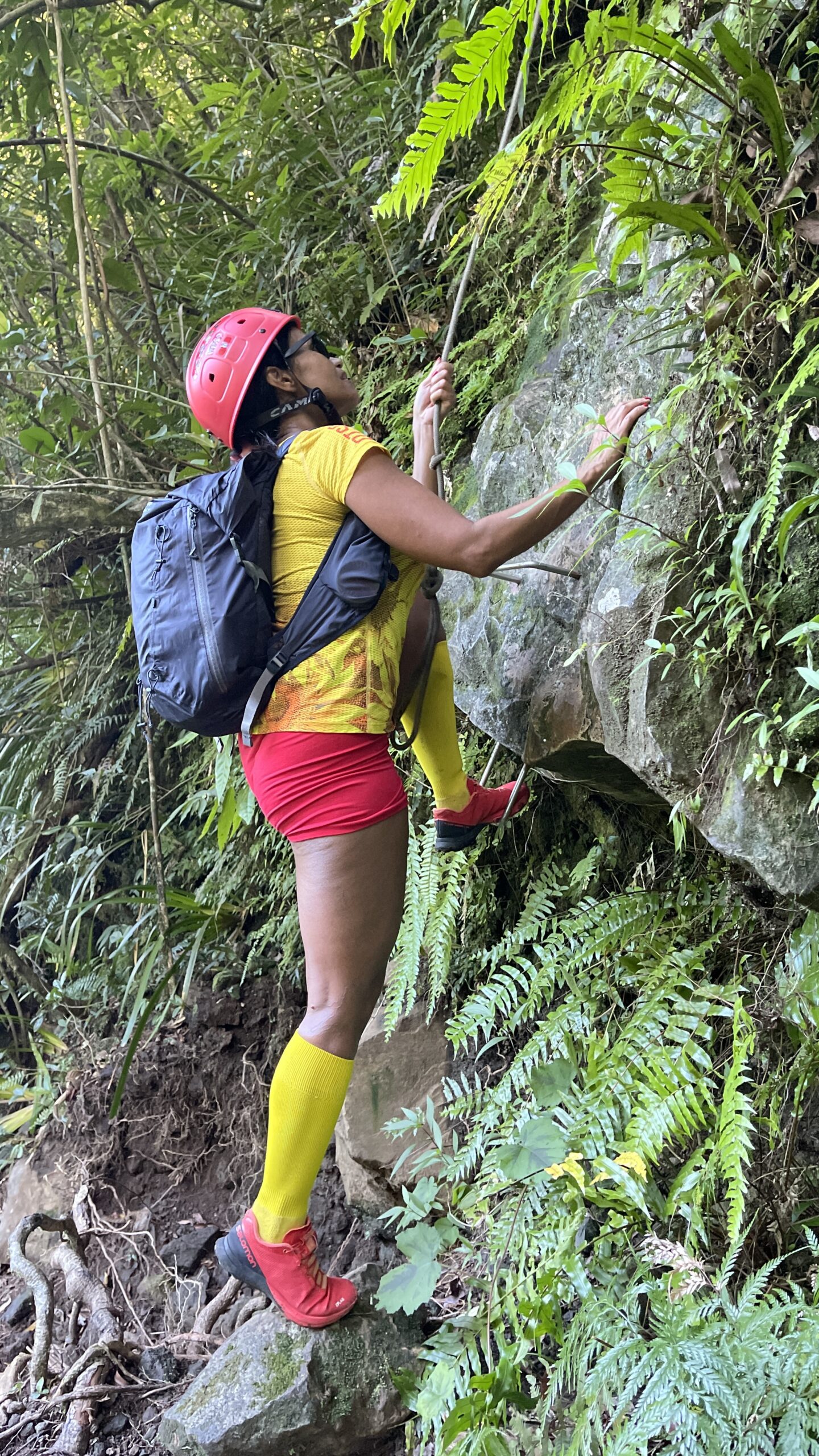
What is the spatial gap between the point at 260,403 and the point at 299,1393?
9.13ft

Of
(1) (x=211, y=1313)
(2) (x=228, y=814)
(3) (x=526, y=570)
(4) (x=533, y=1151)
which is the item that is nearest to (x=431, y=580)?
(3) (x=526, y=570)

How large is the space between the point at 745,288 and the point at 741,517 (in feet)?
1.57

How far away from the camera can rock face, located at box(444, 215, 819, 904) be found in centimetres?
206

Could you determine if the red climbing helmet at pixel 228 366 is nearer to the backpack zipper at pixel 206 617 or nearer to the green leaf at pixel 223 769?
the backpack zipper at pixel 206 617

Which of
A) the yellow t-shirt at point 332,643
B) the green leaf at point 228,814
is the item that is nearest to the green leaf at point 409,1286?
the yellow t-shirt at point 332,643

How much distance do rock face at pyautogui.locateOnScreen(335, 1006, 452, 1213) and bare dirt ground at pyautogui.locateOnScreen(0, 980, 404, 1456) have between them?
0.18 metres

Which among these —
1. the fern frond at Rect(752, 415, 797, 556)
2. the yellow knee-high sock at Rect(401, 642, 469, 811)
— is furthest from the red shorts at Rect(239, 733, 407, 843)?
the fern frond at Rect(752, 415, 797, 556)

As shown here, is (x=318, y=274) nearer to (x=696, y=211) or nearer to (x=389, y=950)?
(x=696, y=211)

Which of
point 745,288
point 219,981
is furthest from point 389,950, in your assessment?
point 219,981

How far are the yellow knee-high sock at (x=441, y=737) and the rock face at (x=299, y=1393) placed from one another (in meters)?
1.61

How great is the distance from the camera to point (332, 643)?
8.18 ft

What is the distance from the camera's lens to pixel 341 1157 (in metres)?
3.60

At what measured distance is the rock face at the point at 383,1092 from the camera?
337 centimetres

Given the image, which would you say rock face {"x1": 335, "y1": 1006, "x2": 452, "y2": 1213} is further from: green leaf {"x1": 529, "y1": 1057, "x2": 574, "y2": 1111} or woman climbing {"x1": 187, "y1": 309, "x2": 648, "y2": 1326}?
green leaf {"x1": 529, "y1": 1057, "x2": 574, "y2": 1111}
